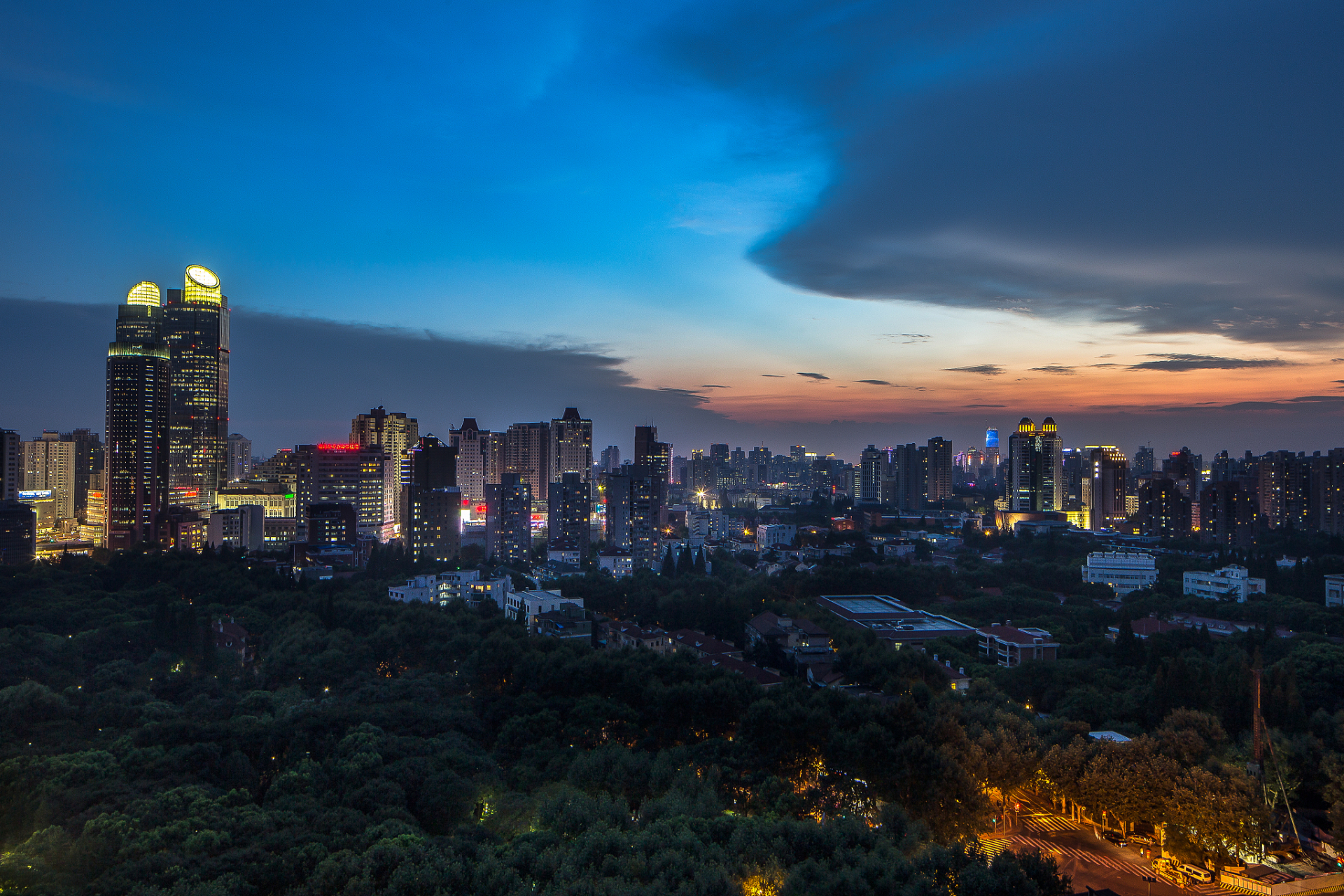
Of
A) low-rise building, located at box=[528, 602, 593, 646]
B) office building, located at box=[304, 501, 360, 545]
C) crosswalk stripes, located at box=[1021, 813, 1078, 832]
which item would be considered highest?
office building, located at box=[304, 501, 360, 545]

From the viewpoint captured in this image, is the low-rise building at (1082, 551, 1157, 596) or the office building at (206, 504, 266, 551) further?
the office building at (206, 504, 266, 551)

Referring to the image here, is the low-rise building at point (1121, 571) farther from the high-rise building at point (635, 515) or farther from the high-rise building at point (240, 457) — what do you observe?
the high-rise building at point (240, 457)

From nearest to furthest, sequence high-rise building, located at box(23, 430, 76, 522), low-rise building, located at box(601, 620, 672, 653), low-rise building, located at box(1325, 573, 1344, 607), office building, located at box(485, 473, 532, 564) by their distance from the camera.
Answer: low-rise building, located at box(601, 620, 672, 653)
low-rise building, located at box(1325, 573, 1344, 607)
office building, located at box(485, 473, 532, 564)
high-rise building, located at box(23, 430, 76, 522)

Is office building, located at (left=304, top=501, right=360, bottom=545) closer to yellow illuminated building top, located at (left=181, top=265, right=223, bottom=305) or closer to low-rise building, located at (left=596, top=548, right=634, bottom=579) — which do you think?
low-rise building, located at (left=596, top=548, right=634, bottom=579)

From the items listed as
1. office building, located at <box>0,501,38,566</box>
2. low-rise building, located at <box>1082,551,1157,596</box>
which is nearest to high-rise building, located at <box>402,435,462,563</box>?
office building, located at <box>0,501,38,566</box>

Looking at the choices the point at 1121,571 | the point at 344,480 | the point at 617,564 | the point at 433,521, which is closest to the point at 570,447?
the point at 344,480

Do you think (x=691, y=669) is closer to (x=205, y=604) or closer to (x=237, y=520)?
(x=205, y=604)

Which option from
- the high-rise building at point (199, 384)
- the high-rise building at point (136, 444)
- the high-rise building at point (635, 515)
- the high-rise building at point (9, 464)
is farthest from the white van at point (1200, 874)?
the high-rise building at point (199, 384)

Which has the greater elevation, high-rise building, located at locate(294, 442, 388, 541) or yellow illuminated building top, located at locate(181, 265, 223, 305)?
yellow illuminated building top, located at locate(181, 265, 223, 305)
